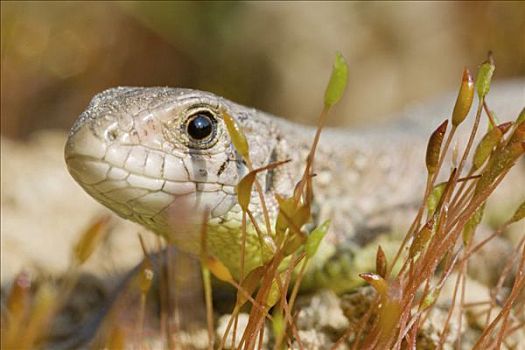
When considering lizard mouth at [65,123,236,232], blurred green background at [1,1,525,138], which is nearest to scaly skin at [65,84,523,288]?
lizard mouth at [65,123,236,232]

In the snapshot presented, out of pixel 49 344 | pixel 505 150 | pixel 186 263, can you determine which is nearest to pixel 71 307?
pixel 49 344

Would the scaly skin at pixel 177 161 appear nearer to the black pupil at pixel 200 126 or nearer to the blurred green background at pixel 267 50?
the black pupil at pixel 200 126

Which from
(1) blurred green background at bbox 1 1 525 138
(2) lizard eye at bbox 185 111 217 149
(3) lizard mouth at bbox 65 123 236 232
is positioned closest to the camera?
(3) lizard mouth at bbox 65 123 236 232

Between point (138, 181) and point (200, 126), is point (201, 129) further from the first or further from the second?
point (138, 181)

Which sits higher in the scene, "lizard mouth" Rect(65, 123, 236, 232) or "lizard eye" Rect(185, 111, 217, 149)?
"lizard eye" Rect(185, 111, 217, 149)

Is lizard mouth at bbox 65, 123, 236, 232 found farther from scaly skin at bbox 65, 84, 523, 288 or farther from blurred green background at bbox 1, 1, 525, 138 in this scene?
blurred green background at bbox 1, 1, 525, 138

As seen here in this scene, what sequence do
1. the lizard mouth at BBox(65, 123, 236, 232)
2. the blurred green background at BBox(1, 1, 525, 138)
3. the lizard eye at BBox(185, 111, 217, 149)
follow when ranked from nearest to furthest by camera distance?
1. the lizard mouth at BBox(65, 123, 236, 232)
2. the lizard eye at BBox(185, 111, 217, 149)
3. the blurred green background at BBox(1, 1, 525, 138)

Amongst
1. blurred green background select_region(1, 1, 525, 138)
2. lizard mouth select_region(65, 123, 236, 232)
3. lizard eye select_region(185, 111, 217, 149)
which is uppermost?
blurred green background select_region(1, 1, 525, 138)

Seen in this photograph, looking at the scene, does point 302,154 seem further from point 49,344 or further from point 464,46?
point 464,46

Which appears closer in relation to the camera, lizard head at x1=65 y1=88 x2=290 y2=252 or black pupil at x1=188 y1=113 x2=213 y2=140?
lizard head at x1=65 y1=88 x2=290 y2=252
